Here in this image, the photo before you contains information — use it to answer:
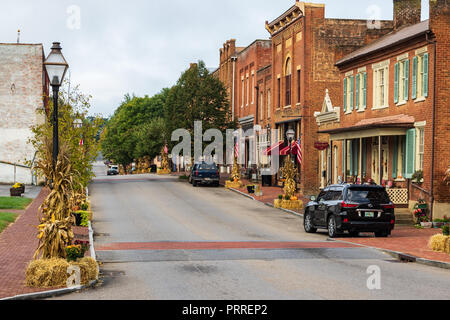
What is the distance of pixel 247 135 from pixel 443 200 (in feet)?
121

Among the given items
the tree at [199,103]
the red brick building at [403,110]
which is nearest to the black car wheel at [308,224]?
the red brick building at [403,110]

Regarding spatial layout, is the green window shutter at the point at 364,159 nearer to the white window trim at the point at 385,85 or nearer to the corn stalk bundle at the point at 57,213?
the white window trim at the point at 385,85

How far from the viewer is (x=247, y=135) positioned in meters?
65.3

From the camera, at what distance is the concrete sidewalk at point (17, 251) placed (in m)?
12.7

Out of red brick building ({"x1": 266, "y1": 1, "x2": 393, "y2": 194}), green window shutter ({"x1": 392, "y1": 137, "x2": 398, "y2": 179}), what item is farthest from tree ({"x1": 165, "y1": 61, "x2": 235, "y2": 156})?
green window shutter ({"x1": 392, "y1": 137, "x2": 398, "y2": 179})

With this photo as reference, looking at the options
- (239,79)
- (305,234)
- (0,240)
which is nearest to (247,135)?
(239,79)

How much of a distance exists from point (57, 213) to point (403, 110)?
71.0ft

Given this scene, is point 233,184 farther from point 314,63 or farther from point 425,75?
point 425,75

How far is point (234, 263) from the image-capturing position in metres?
16.6

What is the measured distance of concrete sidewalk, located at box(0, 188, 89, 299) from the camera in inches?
500

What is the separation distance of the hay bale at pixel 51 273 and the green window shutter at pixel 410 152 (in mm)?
20167

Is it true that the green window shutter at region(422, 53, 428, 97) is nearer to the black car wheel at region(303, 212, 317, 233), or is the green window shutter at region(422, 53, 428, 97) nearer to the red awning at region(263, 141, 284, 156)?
the black car wheel at region(303, 212, 317, 233)

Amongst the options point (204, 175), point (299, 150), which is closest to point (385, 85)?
point (299, 150)

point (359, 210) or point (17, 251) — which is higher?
point (359, 210)
